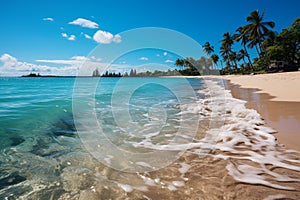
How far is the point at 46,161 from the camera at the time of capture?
2.85m

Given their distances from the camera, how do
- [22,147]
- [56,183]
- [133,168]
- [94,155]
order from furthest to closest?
[22,147]
[94,155]
[133,168]
[56,183]

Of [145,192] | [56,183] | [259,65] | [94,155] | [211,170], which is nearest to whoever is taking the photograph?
[145,192]

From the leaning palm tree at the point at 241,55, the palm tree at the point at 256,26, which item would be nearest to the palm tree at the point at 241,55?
the leaning palm tree at the point at 241,55

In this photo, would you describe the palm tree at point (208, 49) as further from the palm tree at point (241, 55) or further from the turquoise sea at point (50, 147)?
the turquoise sea at point (50, 147)

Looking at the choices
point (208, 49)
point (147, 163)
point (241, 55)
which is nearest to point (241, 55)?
point (241, 55)

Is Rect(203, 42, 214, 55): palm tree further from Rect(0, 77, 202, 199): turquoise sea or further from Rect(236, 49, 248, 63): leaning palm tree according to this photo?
Rect(0, 77, 202, 199): turquoise sea

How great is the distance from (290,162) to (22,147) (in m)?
4.84

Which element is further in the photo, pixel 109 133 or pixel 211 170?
pixel 109 133

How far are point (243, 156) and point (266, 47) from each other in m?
42.3

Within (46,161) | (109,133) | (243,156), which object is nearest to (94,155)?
Result: (46,161)

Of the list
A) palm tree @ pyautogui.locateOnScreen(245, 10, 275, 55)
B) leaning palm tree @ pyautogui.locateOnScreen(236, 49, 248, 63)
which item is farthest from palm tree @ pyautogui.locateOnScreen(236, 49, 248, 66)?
palm tree @ pyautogui.locateOnScreen(245, 10, 275, 55)

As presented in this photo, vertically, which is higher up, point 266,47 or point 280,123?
point 266,47

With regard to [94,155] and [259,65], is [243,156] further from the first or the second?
[259,65]

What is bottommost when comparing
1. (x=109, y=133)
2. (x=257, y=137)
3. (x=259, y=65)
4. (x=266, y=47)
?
(x=109, y=133)
